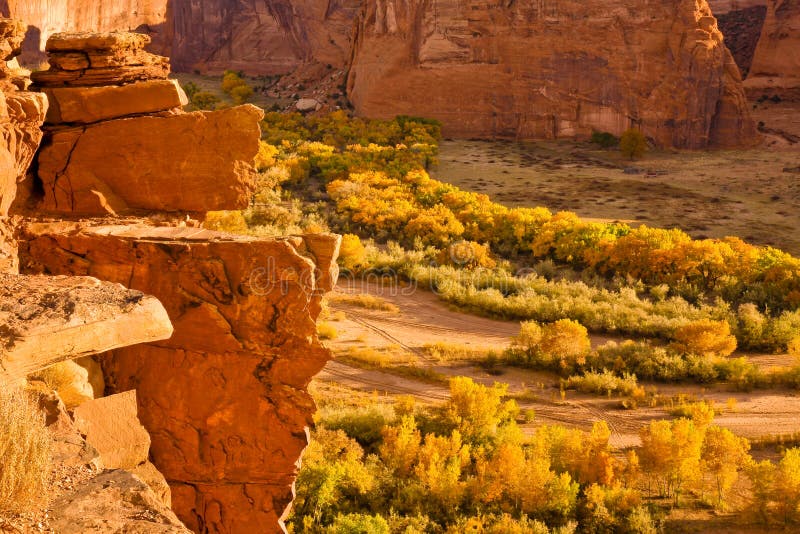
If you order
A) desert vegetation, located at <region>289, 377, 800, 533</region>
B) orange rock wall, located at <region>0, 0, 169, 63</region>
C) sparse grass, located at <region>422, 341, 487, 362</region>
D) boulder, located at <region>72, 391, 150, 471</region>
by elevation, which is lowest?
sparse grass, located at <region>422, 341, 487, 362</region>

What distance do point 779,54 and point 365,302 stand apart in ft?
146

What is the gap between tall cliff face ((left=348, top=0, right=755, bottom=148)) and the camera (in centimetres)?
4050

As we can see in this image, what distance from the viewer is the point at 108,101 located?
25.6 ft

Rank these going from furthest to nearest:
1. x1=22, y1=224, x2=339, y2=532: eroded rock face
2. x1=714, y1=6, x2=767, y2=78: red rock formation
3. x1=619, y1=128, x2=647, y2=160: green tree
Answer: x1=714, y1=6, x2=767, y2=78: red rock formation, x1=619, y1=128, x2=647, y2=160: green tree, x1=22, y1=224, x2=339, y2=532: eroded rock face

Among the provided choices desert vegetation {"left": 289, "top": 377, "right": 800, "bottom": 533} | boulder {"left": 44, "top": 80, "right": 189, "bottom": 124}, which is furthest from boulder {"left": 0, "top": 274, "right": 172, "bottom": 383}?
desert vegetation {"left": 289, "top": 377, "right": 800, "bottom": 533}

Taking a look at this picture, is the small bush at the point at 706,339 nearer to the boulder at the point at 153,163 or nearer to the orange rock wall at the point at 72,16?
the boulder at the point at 153,163

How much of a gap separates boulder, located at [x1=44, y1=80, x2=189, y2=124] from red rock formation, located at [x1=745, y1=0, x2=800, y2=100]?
167 feet

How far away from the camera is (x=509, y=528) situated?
905 cm

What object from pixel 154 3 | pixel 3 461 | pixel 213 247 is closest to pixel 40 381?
pixel 213 247

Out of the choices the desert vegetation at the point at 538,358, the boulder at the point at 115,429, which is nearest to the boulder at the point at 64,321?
the boulder at the point at 115,429

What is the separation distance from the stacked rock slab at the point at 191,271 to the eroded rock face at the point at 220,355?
0.04ft

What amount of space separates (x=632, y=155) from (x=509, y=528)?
3362 cm

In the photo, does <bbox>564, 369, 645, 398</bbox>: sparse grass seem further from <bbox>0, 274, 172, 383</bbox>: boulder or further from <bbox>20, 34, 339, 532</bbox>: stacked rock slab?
<bbox>0, 274, 172, 383</bbox>: boulder

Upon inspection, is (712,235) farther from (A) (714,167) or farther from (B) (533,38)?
(B) (533,38)
